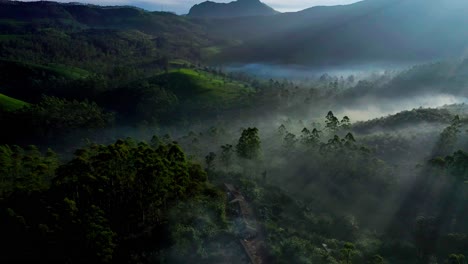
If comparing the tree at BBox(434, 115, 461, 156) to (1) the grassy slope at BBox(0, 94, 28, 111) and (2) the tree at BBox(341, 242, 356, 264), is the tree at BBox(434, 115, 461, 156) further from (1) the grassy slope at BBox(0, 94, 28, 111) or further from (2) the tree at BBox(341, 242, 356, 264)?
(1) the grassy slope at BBox(0, 94, 28, 111)

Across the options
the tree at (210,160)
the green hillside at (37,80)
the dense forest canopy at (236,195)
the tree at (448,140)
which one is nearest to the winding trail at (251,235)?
the dense forest canopy at (236,195)

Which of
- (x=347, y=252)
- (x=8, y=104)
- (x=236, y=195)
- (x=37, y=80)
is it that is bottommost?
(x=8, y=104)

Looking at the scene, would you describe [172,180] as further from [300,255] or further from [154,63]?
[154,63]

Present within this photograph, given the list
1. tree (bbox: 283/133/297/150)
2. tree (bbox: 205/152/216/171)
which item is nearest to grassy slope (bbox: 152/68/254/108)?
tree (bbox: 283/133/297/150)

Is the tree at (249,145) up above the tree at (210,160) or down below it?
above

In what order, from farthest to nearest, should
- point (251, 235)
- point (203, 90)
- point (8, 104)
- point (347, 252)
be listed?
point (203, 90) → point (8, 104) → point (251, 235) → point (347, 252)

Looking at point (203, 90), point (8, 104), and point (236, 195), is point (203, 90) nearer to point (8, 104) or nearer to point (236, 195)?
point (8, 104)

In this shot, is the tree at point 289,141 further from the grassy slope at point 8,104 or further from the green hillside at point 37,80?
the green hillside at point 37,80

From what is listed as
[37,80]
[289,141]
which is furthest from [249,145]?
[37,80]

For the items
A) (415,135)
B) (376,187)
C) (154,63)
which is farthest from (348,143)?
(154,63)
